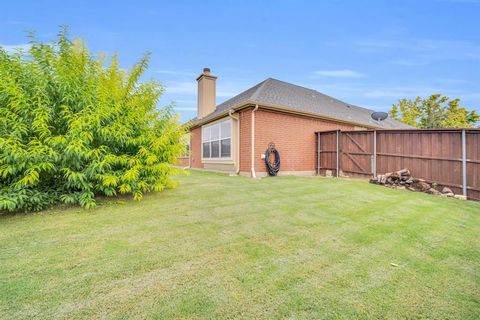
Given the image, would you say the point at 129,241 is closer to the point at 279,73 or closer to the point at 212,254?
the point at 212,254

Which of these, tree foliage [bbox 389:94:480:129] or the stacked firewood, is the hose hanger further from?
tree foliage [bbox 389:94:480:129]

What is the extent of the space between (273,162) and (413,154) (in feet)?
15.3

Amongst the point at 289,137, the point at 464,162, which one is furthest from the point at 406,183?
the point at 289,137

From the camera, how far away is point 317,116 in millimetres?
9906

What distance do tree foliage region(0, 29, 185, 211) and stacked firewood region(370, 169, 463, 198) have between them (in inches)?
266

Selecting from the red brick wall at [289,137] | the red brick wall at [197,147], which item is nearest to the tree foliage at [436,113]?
the red brick wall at [289,137]

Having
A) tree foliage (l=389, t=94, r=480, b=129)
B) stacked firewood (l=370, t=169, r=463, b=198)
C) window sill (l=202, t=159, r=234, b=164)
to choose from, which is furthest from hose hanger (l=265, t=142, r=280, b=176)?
tree foliage (l=389, t=94, r=480, b=129)

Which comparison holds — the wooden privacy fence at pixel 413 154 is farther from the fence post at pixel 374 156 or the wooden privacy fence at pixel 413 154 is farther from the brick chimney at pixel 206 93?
the brick chimney at pixel 206 93

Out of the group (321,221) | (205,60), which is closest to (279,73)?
(205,60)

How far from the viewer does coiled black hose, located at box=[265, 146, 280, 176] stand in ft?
27.7

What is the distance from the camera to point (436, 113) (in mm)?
26000

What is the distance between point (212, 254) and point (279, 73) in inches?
567

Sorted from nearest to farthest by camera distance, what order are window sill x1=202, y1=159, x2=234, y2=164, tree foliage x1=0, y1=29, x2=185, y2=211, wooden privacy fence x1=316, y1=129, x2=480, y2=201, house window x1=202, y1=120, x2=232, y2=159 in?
1. tree foliage x1=0, y1=29, x2=185, y2=211
2. wooden privacy fence x1=316, y1=129, x2=480, y2=201
3. window sill x1=202, y1=159, x2=234, y2=164
4. house window x1=202, y1=120, x2=232, y2=159

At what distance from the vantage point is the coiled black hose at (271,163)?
333 inches
